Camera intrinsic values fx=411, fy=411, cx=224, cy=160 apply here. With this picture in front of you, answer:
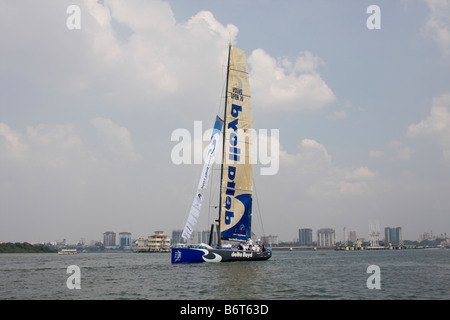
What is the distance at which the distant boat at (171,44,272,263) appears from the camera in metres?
42.9

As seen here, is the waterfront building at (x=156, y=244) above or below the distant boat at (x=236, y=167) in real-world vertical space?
below

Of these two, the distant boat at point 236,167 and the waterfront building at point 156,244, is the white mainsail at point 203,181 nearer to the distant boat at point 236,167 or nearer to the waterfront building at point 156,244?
the distant boat at point 236,167

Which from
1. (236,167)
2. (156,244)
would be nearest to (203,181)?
(236,167)

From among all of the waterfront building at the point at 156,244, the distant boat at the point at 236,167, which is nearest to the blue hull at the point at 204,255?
the distant boat at the point at 236,167

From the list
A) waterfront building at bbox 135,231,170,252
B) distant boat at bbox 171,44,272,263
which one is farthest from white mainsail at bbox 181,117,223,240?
waterfront building at bbox 135,231,170,252

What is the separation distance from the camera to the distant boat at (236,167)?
42.9 m

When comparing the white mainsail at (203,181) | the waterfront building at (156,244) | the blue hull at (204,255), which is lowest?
the waterfront building at (156,244)

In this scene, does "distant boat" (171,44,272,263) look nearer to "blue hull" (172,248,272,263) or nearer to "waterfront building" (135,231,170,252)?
"blue hull" (172,248,272,263)

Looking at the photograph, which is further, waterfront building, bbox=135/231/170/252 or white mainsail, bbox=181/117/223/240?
waterfront building, bbox=135/231/170/252

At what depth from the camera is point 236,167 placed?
44.3 m

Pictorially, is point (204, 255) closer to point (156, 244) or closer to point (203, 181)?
point (203, 181)

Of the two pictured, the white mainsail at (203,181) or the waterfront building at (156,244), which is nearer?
the white mainsail at (203,181)
